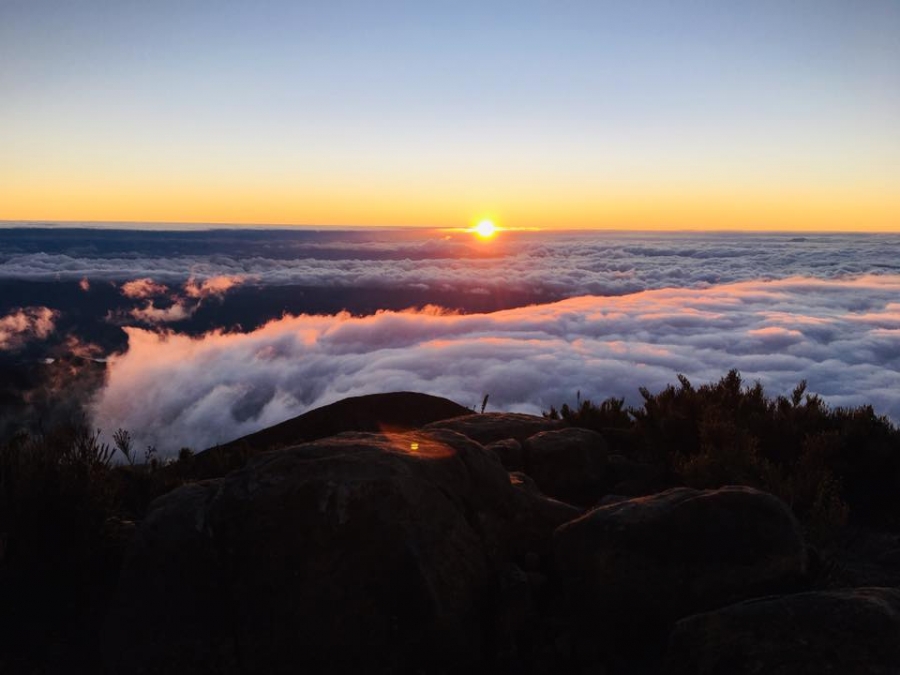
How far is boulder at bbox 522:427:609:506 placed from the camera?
7379mm

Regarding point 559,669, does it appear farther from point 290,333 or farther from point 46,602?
point 290,333

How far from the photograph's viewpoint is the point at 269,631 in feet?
12.4

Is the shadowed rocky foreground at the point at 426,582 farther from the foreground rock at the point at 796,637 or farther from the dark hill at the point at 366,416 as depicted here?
the dark hill at the point at 366,416

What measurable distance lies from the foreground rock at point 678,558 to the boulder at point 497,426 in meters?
4.56

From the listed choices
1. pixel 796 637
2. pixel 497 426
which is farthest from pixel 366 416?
pixel 796 637

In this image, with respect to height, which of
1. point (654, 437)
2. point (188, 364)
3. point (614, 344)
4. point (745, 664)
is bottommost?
point (188, 364)

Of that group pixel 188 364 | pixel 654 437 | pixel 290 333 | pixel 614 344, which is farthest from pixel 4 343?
pixel 654 437

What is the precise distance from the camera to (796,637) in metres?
3.13

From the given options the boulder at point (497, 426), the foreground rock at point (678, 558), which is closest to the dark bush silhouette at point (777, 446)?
the boulder at point (497, 426)

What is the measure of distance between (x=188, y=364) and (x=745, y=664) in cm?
17161

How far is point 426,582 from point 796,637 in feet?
6.15

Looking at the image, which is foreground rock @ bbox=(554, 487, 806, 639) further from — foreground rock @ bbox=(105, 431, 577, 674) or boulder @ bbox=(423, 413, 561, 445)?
boulder @ bbox=(423, 413, 561, 445)

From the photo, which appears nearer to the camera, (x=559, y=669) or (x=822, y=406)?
(x=559, y=669)

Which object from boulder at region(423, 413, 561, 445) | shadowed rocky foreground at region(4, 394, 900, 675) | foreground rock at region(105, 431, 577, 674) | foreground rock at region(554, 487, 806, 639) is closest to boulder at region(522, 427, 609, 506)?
boulder at region(423, 413, 561, 445)
